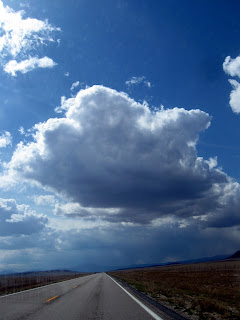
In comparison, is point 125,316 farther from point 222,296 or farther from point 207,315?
point 222,296

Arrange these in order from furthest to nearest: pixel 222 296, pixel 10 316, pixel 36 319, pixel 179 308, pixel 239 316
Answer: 1. pixel 222 296
2. pixel 179 308
3. pixel 239 316
4. pixel 10 316
5. pixel 36 319

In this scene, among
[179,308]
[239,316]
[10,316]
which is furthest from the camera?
[179,308]

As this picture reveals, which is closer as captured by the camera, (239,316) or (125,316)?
(125,316)

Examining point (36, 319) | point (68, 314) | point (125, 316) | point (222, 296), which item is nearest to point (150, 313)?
point (125, 316)

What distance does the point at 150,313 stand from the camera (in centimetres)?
975

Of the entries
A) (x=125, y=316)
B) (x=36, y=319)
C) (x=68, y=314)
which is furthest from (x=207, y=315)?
(x=36, y=319)

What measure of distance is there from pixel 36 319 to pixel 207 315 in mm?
5805

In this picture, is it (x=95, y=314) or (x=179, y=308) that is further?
(x=179, y=308)

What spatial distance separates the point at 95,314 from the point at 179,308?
3.87m

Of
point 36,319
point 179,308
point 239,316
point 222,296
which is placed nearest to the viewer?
point 36,319

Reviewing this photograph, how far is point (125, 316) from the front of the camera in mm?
9125

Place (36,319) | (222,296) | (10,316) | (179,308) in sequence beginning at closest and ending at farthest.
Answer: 1. (36,319)
2. (10,316)
3. (179,308)
4. (222,296)

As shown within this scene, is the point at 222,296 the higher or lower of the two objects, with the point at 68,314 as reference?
lower

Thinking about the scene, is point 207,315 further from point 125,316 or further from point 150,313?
point 125,316
